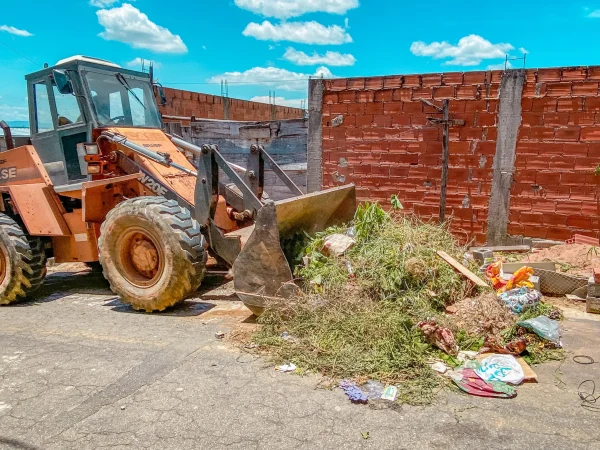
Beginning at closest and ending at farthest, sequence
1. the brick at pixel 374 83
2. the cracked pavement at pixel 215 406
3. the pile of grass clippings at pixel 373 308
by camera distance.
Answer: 1. the cracked pavement at pixel 215 406
2. the pile of grass clippings at pixel 373 308
3. the brick at pixel 374 83

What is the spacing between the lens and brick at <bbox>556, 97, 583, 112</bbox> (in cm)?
629

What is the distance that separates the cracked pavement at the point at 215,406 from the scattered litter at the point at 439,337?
0.54 m

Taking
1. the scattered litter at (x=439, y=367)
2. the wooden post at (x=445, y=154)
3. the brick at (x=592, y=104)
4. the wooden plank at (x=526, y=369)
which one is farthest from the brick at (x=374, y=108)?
the scattered litter at (x=439, y=367)

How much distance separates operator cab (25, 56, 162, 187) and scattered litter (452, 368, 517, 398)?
16.4 feet

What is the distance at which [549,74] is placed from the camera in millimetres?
6430

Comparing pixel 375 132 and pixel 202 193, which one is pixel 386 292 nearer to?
pixel 202 193

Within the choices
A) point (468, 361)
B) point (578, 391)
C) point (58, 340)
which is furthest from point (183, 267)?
point (578, 391)

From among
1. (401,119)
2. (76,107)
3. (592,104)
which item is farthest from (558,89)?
(76,107)

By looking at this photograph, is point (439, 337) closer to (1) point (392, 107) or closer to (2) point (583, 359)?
(2) point (583, 359)

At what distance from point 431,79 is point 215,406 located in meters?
5.90

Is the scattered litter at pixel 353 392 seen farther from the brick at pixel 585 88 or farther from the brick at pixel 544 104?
the brick at pixel 585 88

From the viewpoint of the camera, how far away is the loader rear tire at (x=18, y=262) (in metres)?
5.69

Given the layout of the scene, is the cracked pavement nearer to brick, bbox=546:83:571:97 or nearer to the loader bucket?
the loader bucket

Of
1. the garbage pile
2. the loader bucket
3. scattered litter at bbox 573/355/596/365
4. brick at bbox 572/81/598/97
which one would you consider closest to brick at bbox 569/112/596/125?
brick at bbox 572/81/598/97
